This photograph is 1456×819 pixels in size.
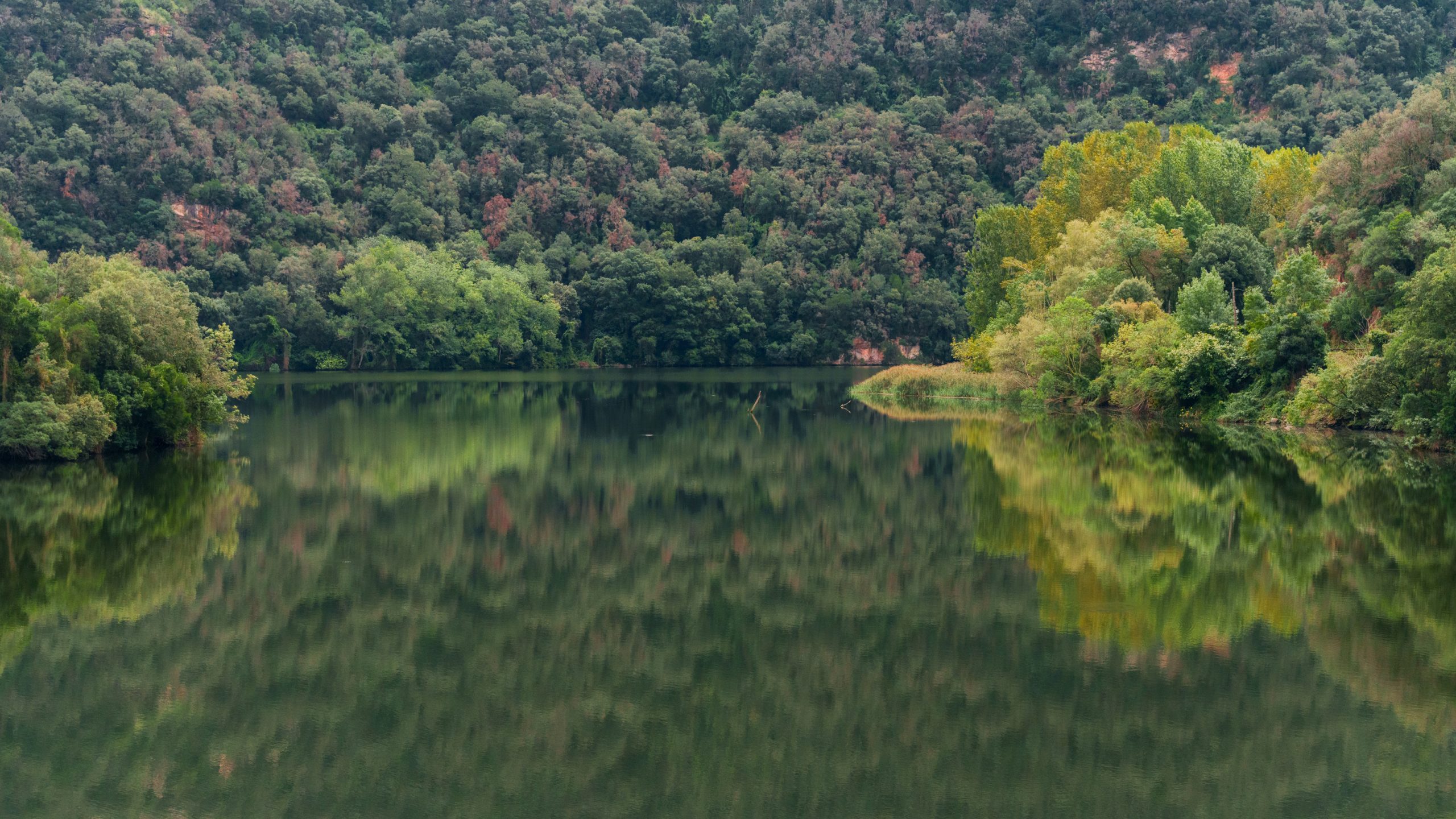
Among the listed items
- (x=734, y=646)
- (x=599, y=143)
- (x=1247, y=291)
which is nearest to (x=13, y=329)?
(x=734, y=646)

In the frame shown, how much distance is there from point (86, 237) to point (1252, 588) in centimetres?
10743

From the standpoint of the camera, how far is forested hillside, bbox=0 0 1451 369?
111m

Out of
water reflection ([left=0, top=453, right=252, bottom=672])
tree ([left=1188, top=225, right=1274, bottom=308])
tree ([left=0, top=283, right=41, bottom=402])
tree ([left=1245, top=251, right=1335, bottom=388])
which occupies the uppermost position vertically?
tree ([left=1188, top=225, right=1274, bottom=308])

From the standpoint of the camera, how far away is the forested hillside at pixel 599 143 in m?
Result: 111

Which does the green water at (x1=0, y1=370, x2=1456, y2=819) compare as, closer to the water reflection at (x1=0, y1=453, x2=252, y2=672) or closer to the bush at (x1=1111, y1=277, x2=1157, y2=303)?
the water reflection at (x1=0, y1=453, x2=252, y2=672)

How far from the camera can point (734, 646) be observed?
15.6 m

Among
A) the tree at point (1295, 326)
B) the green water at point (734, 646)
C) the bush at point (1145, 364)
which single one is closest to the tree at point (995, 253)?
the bush at point (1145, 364)

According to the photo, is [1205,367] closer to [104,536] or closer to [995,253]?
[995,253]

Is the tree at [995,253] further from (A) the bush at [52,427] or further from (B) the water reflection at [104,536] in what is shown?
(B) the water reflection at [104,536]

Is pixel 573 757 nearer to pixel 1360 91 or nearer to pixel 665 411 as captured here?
pixel 665 411

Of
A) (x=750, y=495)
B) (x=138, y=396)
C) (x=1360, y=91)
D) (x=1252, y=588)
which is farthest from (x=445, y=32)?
(x=1252, y=588)

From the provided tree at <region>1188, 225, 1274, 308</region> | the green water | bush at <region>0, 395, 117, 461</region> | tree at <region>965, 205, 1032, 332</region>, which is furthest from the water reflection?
tree at <region>965, 205, 1032, 332</region>

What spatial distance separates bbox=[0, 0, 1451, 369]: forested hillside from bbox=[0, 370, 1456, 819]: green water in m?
85.6

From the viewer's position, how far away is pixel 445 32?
144 meters
